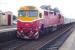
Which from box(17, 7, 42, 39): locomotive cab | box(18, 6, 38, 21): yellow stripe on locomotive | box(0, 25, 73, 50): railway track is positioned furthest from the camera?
box(18, 6, 38, 21): yellow stripe on locomotive

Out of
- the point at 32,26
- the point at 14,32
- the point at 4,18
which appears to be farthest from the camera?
the point at 4,18

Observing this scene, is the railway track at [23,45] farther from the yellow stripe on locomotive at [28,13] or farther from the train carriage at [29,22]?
the yellow stripe on locomotive at [28,13]

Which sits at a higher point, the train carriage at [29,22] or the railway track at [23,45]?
the train carriage at [29,22]

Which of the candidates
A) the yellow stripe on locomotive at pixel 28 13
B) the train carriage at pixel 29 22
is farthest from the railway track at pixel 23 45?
the yellow stripe on locomotive at pixel 28 13

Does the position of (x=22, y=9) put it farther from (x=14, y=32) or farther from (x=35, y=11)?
(x=14, y=32)

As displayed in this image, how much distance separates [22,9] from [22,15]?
2.03ft

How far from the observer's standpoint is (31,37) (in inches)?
1123

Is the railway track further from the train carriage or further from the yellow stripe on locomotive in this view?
the yellow stripe on locomotive

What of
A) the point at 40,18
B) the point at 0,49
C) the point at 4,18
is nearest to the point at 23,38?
the point at 40,18

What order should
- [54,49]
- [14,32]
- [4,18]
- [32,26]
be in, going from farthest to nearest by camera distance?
1. [4,18]
2. [14,32]
3. [32,26]
4. [54,49]

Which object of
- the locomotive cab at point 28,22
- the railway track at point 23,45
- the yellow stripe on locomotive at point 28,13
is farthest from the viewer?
the yellow stripe on locomotive at point 28,13

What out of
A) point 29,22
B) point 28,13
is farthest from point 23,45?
point 28,13

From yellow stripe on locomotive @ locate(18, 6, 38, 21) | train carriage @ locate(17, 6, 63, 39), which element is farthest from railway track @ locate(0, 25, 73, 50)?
yellow stripe on locomotive @ locate(18, 6, 38, 21)

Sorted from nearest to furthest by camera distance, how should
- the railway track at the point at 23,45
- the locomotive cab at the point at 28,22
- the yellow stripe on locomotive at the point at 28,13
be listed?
1. the railway track at the point at 23,45
2. the locomotive cab at the point at 28,22
3. the yellow stripe on locomotive at the point at 28,13
